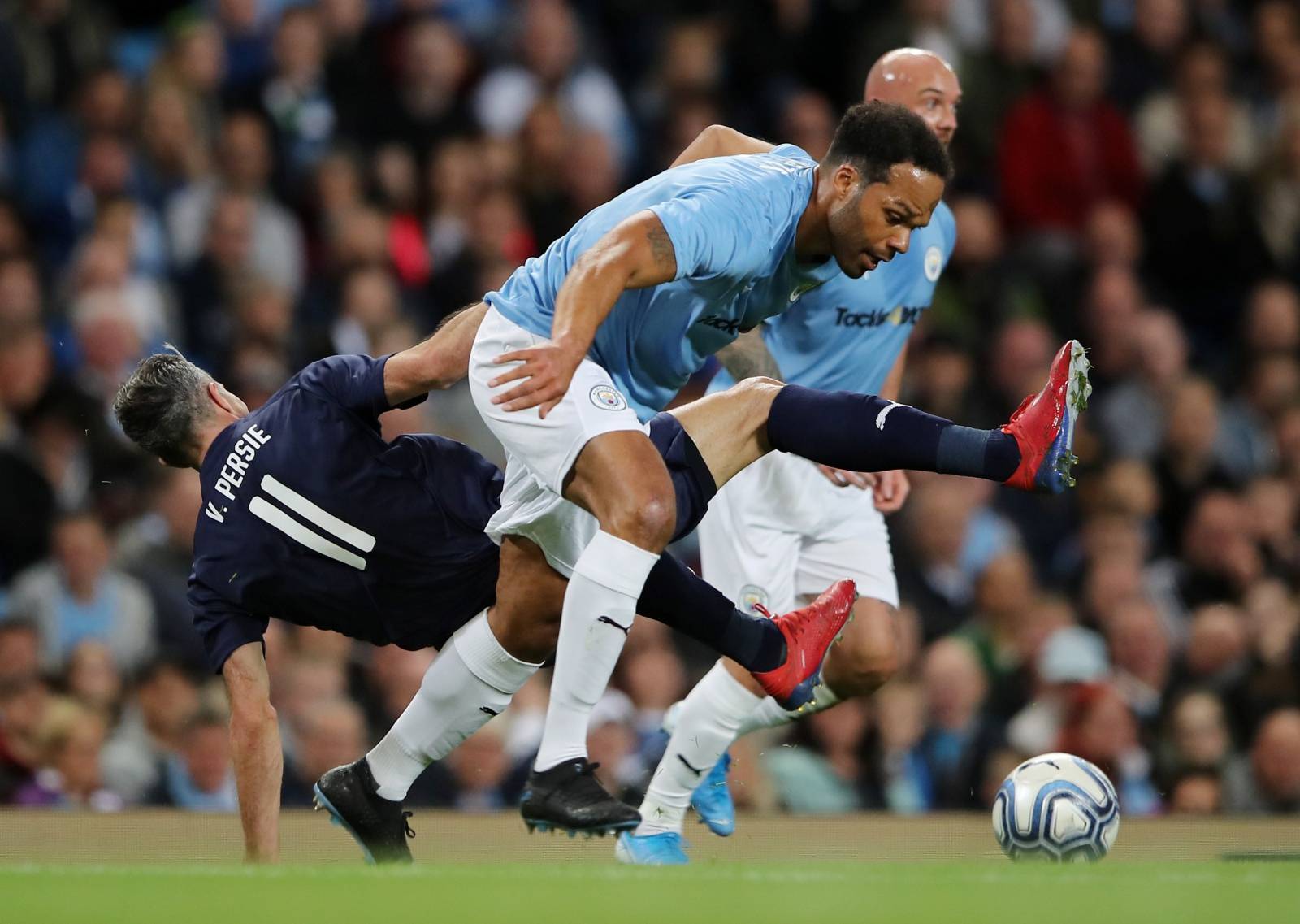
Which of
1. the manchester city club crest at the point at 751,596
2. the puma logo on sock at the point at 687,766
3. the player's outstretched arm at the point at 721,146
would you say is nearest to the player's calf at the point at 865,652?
the manchester city club crest at the point at 751,596

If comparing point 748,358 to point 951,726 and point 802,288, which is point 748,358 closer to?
point 802,288

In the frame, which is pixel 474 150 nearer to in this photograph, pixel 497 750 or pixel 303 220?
pixel 303 220

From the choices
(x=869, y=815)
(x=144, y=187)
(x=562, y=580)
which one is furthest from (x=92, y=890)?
(x=144, y=187)

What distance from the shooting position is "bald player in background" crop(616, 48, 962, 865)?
249 inches

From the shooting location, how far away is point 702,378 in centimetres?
938

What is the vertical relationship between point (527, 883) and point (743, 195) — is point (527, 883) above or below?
below

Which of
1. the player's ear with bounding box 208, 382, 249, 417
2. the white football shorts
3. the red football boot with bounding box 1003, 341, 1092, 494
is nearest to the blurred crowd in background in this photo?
the white football shorts

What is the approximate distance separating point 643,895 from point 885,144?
2104mm

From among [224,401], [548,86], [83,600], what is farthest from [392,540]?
[548,86]

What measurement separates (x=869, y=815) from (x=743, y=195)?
9.40ft

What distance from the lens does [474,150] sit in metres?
9.94

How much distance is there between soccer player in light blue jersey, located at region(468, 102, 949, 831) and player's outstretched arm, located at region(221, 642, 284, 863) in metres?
0.79

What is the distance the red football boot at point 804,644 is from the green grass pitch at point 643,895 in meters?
0.63

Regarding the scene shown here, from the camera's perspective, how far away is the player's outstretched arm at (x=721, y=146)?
19.2 feet
